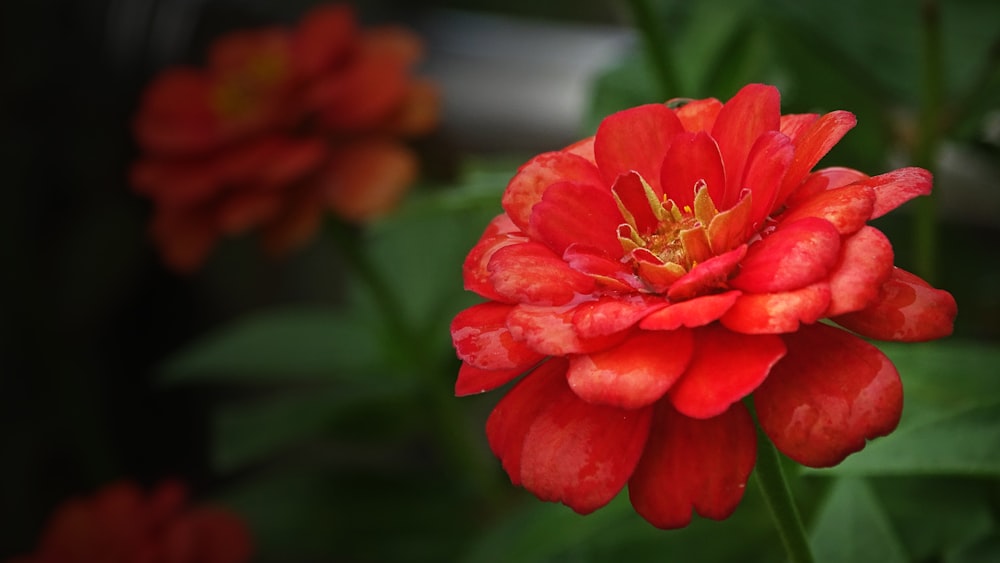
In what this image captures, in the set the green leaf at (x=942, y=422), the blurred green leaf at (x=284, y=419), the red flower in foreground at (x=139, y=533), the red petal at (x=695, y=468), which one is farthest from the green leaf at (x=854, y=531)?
the blurred green leaf at (x=284, y=419)

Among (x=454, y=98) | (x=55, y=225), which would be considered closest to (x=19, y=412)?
(x=55, y=225)

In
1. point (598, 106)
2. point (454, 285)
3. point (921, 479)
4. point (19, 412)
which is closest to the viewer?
point (921, 479)

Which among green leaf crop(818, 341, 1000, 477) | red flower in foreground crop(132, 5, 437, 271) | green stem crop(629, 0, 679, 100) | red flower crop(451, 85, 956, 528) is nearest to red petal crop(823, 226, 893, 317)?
red flower crop(451, 85, 956, 528)

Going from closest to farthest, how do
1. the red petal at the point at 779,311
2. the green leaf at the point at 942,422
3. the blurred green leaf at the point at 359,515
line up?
the red petal at the point at 779,311, the green leaf at the point at 942,422, the blurred green leaf at the point at 359,515

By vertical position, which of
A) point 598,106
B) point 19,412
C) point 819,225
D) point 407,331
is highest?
→ point 819,225

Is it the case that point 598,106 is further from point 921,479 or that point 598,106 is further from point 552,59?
point 552,59

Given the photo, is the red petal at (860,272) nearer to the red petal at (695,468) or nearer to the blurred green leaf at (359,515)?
the red petal at (695,468)

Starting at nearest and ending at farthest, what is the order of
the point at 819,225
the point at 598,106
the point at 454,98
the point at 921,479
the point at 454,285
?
the point at 819,225
the point at 921,479
the point at 598,106
the point at 454,285
the point at 454,98

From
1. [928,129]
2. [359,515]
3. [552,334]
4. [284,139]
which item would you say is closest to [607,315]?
[552,334]
